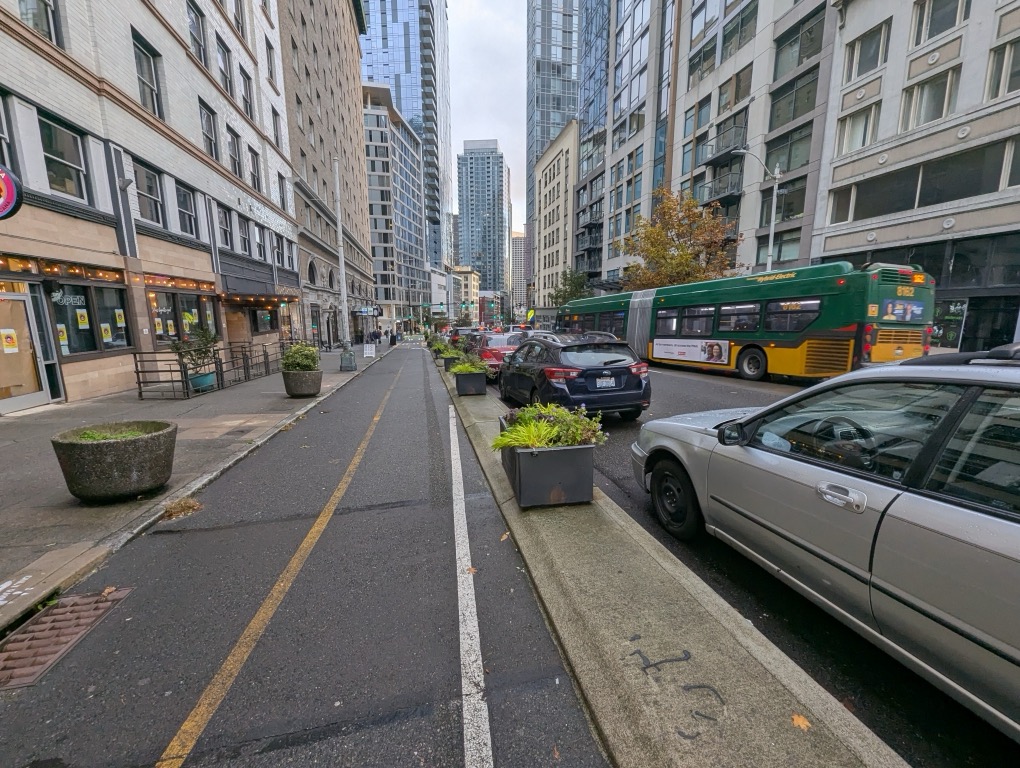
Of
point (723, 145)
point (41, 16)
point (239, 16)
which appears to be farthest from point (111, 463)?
point (723, 145)

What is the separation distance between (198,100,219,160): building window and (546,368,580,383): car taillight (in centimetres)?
1843

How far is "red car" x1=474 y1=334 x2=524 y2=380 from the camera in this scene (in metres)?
14.2

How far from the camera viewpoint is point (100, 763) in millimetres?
1940

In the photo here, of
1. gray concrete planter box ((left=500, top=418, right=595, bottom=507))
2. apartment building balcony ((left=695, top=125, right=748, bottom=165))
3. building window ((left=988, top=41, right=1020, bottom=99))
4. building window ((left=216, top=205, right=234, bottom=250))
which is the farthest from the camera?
apartment building balcony ((left=695, top=125, right=748, bottom=165))

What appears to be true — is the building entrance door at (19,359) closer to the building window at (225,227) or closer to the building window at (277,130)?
the building window at (225,227)

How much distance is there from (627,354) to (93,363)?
1339 centimetres

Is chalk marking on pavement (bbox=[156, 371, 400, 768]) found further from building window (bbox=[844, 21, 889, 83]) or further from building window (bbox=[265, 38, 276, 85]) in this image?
building window (bbox=[265, 38, 276, 85])

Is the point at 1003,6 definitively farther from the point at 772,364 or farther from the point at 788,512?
the point at 788,512

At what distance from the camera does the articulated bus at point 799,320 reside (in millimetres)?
11242

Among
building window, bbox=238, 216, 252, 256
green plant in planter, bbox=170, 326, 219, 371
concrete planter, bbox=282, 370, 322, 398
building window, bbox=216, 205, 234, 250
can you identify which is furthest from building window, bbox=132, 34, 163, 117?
concrete planter, bbox=282, 370, 322, 398

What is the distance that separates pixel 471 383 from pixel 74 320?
10.1m

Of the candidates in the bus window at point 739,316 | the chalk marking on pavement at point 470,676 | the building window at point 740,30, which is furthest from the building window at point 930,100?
the chalk marking on pavement at point 470,676

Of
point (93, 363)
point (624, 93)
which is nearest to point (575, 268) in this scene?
point (624, 93)

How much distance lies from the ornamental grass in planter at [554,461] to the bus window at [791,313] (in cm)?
1108
